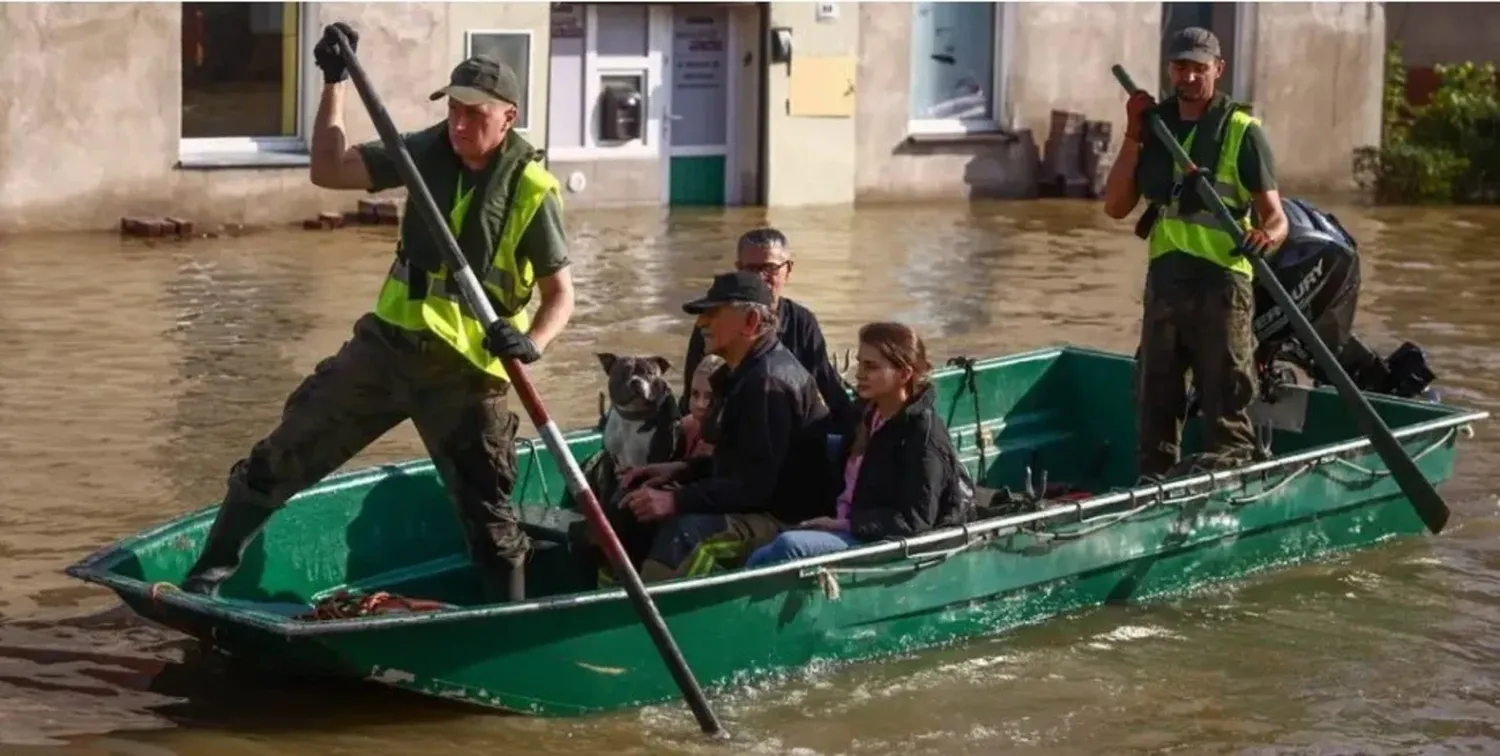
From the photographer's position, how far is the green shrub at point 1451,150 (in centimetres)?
2517

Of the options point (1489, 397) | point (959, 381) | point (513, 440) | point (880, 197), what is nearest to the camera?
point (513, 440)

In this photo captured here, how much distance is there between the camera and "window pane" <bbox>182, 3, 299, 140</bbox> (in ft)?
66.2

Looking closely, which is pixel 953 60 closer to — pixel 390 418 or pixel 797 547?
pixel 797 547

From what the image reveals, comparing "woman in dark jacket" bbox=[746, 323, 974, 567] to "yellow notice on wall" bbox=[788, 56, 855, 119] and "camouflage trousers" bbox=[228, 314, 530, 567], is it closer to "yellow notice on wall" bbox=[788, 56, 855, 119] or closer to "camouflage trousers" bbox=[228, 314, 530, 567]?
"camouflage trousers" bbox=[228, 314, 530, 567]

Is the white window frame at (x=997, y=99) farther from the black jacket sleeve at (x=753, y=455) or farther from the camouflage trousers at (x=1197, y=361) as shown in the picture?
the black jacket sleeve at (x=753, y=455)

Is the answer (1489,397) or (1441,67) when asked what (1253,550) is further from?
(1441,67)

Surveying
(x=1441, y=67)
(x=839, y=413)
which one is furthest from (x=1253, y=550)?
(x=1441, y=67)

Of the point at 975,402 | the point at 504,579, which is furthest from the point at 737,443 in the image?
the point at 975,402

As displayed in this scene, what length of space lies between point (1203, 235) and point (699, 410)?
232 cm

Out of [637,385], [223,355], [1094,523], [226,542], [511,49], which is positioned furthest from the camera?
[511,49]

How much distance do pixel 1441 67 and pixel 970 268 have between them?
9124mm

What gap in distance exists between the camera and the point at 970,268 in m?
19.4

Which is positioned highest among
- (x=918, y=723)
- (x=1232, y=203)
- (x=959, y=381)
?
(x=1232, y=203)

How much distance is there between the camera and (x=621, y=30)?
22297 millimetres
